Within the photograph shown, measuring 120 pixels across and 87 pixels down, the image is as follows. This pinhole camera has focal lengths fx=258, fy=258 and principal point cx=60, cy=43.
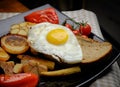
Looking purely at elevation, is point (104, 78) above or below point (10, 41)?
below

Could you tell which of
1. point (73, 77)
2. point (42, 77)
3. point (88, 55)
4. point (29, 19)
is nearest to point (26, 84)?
point (42, 77)

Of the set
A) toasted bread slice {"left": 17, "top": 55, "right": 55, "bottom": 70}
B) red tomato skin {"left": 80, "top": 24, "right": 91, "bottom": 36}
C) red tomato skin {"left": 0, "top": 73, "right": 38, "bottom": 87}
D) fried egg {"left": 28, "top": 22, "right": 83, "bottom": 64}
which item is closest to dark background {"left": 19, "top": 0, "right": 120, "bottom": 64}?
red tomato skin {"left": 80, "top": 24, "right": 91, "bottom": 36}

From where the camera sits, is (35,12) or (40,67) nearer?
(40,67)

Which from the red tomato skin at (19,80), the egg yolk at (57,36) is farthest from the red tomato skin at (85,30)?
the red tomato skin at (19,80)

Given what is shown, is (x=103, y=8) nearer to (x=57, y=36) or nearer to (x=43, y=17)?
(x=43, y=17)

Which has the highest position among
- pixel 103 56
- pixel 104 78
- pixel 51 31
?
pixel 51 31

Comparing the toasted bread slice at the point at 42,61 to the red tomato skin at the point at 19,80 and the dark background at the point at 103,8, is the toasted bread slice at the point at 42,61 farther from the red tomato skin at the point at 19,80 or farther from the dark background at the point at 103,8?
the dark background at the point at 103,8

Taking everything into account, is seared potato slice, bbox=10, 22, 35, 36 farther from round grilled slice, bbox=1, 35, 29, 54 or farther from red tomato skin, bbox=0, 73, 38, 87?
red tomato skin, bbox=0, 73, 38, 87

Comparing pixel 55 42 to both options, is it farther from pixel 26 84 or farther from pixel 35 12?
pixel 35 12
